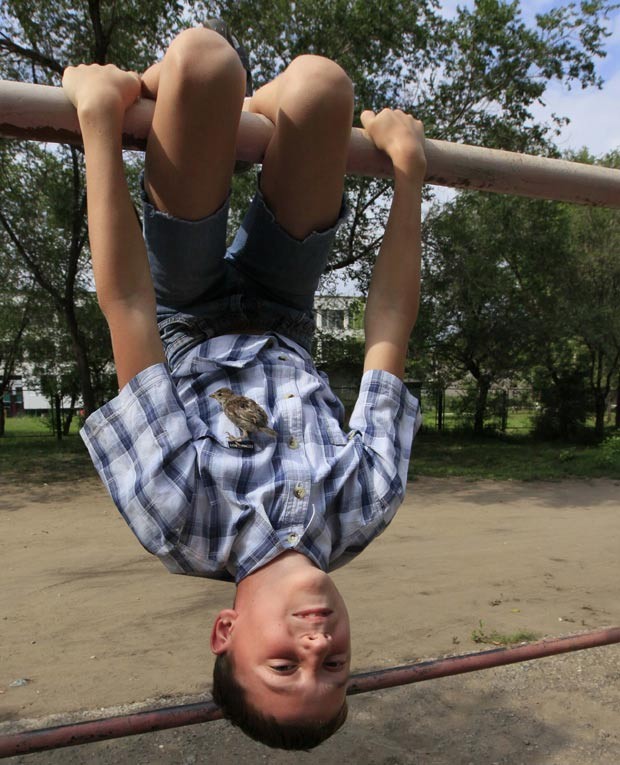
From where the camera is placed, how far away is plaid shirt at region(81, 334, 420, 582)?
140 cm

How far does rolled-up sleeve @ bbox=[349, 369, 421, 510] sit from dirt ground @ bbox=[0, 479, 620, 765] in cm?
167

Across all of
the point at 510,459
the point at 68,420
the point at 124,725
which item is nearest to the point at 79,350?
the point at 68,420

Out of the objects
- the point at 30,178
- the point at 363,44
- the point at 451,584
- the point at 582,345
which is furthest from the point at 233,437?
the point at 582,345

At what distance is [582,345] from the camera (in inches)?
587

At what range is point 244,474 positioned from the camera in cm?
146

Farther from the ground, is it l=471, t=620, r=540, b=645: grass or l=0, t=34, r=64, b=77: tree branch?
l=0, t=34, r=64, b=77: tree branch

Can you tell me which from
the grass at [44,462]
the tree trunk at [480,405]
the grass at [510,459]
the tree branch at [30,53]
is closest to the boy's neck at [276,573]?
the grass at [44,462]

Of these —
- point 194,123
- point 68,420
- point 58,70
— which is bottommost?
point 68,420

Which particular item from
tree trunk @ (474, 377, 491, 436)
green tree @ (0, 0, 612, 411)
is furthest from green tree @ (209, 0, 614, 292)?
tree trunk @ (474, 377, 491, 436)

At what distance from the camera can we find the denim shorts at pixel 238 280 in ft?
5.69

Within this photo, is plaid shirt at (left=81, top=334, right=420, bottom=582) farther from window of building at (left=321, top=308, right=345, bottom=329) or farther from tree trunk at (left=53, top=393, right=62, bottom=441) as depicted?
tree trunk at (left=53, top=393, right=62, bottom=441)

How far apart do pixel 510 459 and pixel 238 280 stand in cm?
1050

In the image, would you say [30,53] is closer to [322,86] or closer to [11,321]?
[11,321]

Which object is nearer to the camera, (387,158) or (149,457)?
(149,457)
